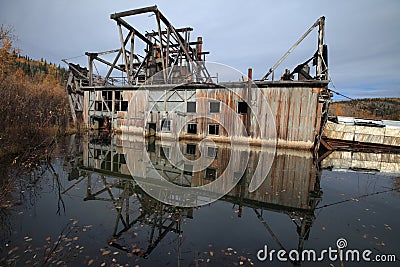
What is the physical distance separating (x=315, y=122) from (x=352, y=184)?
21.3 ft

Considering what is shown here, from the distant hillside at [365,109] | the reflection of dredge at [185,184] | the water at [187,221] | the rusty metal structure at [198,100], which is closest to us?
the water at [187,221]

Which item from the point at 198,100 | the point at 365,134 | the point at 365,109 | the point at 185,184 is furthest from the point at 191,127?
the point at 365,109

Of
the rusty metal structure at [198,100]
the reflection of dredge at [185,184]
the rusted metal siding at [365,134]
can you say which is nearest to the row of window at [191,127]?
the rusty metal structure at [198,100]

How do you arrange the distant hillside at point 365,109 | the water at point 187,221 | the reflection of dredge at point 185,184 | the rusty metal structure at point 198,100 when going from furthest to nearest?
the distant hillside at point 365,109 → the rusty metal structure at point 198,100 → the reflection of dredge at point 185,184 → the water at point 187,221

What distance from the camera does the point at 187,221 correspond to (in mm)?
4918

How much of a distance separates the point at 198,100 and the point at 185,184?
10374 millimetres

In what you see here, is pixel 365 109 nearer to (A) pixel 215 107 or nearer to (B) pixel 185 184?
(A) pixel 215 107

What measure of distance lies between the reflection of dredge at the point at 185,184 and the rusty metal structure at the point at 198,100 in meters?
3.95

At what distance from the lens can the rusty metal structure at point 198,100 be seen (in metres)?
13.7

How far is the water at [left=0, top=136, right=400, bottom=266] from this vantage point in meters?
3.66

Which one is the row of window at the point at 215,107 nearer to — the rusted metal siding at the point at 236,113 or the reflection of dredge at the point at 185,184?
the rusted metal siding at the point at 236,113

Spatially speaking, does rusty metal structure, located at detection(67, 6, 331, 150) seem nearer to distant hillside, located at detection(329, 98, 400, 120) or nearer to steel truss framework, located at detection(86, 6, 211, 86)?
steel truss framework, located at detection(86, 6, 211, 86)

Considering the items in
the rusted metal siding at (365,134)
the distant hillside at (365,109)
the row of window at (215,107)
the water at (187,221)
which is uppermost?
the distant hillside at (365,109)

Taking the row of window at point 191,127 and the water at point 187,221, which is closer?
the water at point 187,221
